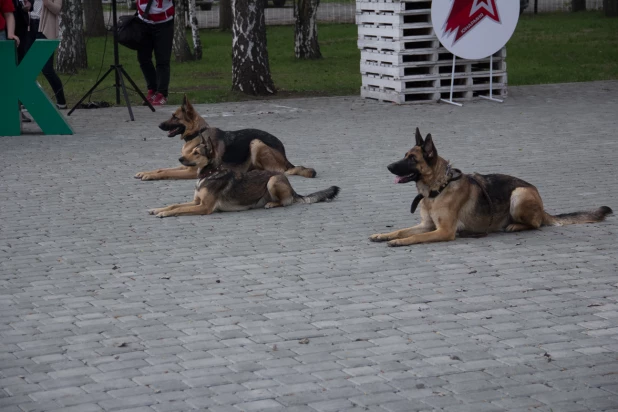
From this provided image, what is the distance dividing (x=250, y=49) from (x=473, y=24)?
446 cm

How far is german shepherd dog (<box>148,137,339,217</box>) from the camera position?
10359 millimetres

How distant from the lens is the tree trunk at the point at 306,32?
27.8 meters

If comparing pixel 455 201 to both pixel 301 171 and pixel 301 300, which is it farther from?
pixel 301 171

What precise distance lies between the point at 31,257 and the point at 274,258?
2108 millimetres

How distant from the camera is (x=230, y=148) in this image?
11.5 metres

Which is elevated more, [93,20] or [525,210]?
[93,20]

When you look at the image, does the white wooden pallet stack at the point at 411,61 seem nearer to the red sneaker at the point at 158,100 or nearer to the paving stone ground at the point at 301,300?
the red sneaker at the point at 158,100

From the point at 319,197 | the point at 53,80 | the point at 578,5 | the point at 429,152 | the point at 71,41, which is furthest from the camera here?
the point at 578,5

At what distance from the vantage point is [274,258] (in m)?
8.62

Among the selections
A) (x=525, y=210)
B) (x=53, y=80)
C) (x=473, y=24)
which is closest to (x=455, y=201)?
(x=525, y=210)

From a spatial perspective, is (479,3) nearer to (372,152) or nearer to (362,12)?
(362,12)

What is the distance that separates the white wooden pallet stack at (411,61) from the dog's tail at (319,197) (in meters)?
8.00

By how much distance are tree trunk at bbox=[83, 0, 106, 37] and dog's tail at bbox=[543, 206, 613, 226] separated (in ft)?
94.4

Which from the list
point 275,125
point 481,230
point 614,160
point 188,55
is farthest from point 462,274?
point 188,55
